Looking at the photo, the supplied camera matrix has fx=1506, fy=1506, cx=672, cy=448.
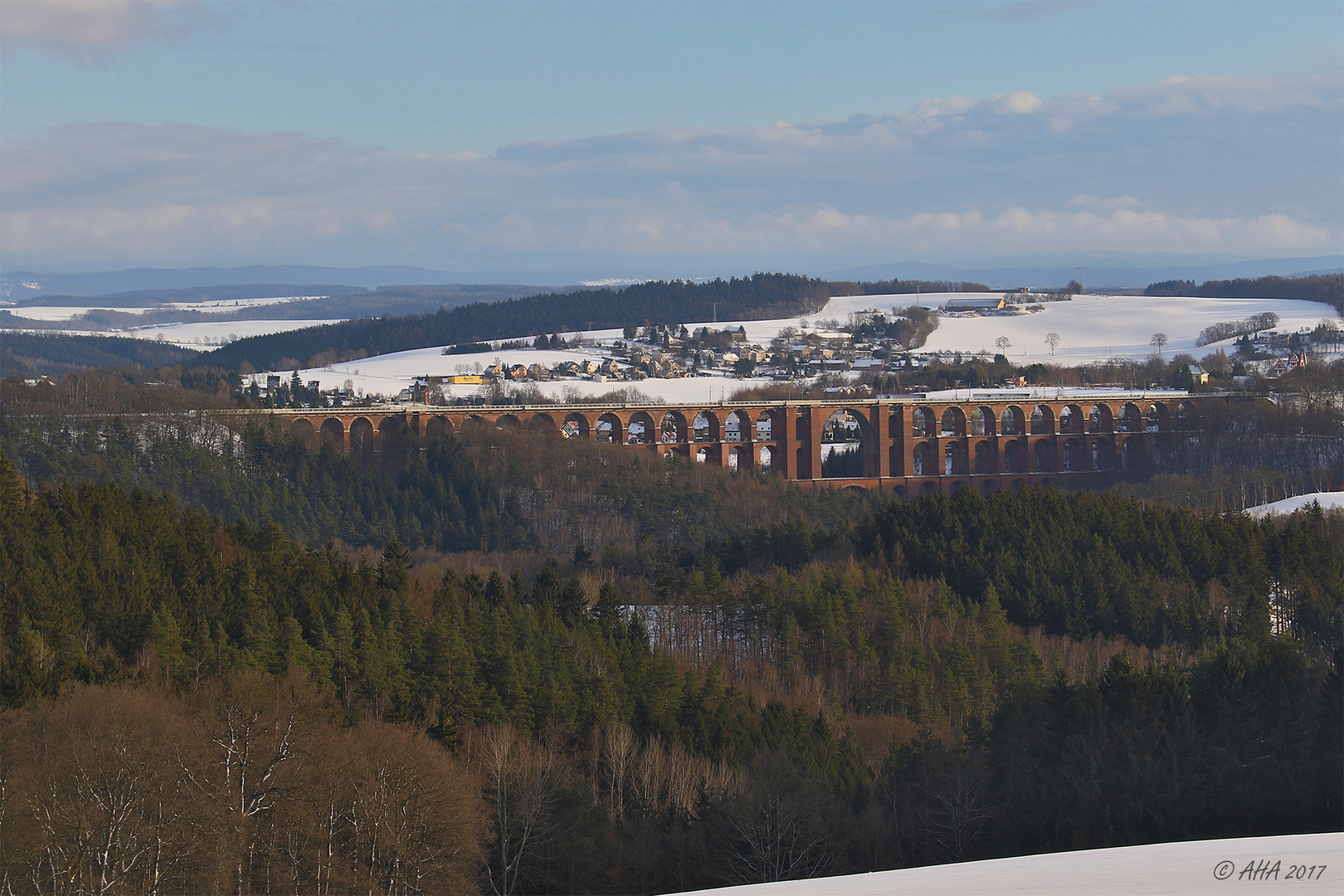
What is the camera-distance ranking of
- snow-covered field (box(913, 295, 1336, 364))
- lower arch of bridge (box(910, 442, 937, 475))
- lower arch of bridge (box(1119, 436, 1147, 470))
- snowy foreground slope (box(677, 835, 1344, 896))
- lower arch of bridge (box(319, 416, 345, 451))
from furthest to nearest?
snow-covered field (box(913, 295, 1336, 364)) < lower arch of bridge (box(1119, 436, 1147, 470)) < lower arch of bridge (box(910, 442, 937, 475)) < lower arch of bridge (box(319, 416, 345, 451)) < snowy foreground slope (box(677, 835, 1344, 896))

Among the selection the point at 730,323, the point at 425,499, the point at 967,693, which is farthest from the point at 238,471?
the point at 730,323

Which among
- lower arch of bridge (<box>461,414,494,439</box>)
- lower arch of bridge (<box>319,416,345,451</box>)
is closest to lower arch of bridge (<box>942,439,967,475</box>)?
lower arch of bridge (<box>461,414,494,439</box>)

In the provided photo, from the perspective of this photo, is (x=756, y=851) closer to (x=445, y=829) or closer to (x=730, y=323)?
Answer: (x=445, y=829)

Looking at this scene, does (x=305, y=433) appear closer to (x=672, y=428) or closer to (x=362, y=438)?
(x=362, y=438)

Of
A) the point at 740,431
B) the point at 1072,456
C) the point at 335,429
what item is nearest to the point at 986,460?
the point at 1072,456

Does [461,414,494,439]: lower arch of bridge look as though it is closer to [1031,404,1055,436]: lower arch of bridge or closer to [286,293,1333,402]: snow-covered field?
[286,293,1333,402]: snow-covered field
